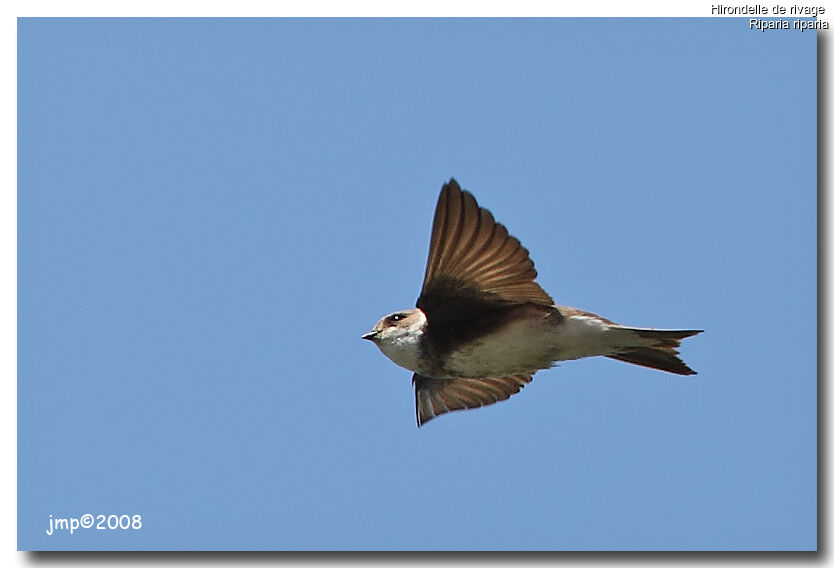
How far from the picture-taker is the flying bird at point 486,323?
486 centimetres

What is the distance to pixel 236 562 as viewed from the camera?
505cm

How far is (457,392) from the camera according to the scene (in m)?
5.93

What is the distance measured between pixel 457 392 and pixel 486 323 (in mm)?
892

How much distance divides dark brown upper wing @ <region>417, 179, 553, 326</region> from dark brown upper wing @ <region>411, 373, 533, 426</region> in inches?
32.5

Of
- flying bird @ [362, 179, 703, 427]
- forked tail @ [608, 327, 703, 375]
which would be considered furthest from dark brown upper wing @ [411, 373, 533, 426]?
forked tail @ [608, 327, 703, 375]

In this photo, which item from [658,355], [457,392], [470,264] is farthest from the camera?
[457,392]

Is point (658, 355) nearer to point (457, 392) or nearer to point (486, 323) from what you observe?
point (486, 323)

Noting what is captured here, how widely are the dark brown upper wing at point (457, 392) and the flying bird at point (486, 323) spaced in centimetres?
54

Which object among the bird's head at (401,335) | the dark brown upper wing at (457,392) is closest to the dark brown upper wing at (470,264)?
the bird's head at (401,335)

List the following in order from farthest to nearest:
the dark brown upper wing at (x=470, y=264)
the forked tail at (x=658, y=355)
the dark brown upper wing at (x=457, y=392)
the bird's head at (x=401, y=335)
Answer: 1. the dark brown upper wing at (x=457, y=392)
2. the bird's head at (x=401, y=335)
3. the forked tail at (x=658, y=355)
4. the dark brown upper wing at (x=470, y=264)

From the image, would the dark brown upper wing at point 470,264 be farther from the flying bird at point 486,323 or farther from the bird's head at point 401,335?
the bird's head at point 401,335

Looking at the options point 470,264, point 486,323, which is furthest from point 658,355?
point 470,264

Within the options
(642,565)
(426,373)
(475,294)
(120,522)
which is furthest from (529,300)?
(120,522)
